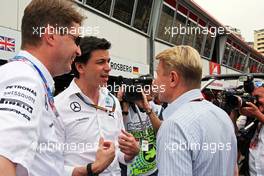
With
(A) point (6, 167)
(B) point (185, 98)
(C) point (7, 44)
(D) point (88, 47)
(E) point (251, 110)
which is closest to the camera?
(A) point (6, 167)

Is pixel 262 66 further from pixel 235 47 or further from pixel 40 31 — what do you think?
pixel 40 31

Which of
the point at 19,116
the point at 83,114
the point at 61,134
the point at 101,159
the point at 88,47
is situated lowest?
the point at 101,159

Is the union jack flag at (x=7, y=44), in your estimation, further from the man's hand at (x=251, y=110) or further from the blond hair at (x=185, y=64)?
the blond hair at (x=185, y=64)

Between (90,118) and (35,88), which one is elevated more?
(35,88)

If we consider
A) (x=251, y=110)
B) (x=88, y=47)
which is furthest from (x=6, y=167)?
(x=251, y=110)

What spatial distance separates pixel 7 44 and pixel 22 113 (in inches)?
173

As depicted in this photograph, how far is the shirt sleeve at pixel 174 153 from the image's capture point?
1513 mm

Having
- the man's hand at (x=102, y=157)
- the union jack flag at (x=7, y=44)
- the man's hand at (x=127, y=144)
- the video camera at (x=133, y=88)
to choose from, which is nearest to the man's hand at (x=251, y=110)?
the video camera at (x=133, y=88)

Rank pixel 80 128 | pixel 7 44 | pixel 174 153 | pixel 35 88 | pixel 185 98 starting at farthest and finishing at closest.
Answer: pixel 7 44 → pixel 80 128 → pixel 185 98 → pixel 174 153 → pixel 35 88

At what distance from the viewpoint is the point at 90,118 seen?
2205 mm

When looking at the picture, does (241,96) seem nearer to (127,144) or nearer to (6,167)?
(127,144)

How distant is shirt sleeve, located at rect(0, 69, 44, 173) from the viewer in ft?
3.24

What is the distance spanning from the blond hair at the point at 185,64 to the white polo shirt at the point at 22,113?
76 cm

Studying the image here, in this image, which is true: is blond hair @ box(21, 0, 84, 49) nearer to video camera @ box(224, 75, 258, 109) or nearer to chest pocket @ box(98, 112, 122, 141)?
chest pocket @ box(98, 112, 122, 141)
